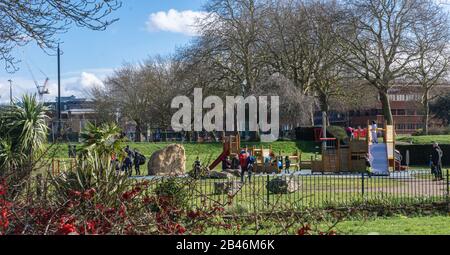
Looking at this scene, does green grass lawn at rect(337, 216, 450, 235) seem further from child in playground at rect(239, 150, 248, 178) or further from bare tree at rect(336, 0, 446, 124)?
bare tree at rect(336, 0, 446, 124)

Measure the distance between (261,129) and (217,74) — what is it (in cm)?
646

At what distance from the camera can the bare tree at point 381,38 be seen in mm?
42625

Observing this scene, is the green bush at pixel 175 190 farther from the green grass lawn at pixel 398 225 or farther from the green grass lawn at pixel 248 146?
the green grass lawn at pixel 248 146

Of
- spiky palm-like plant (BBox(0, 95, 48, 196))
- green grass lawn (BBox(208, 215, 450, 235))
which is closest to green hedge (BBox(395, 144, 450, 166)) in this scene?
green grass lawn (BBox(208, 215, 450, 235))

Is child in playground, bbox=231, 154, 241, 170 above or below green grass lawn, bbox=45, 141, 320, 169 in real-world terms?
below

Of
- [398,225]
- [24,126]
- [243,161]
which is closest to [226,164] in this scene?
[243,161]

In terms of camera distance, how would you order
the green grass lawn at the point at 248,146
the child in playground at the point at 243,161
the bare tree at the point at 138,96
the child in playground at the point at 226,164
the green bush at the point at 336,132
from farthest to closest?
1. the bare tree at the point at 138,96
2. the green bush at the point at 336,132
3. the green grass lawn at the point at 248,146
4. the child in playground at the point at 226,164
5. the child in playground at the point at 243,161

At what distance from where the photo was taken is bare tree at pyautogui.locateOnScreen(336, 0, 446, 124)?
42.6m

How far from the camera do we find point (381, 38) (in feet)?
144

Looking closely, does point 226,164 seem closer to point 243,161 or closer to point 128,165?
point 243,161

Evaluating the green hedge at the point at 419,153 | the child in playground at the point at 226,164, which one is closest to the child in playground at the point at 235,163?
the child in playground at the point at 226,164
